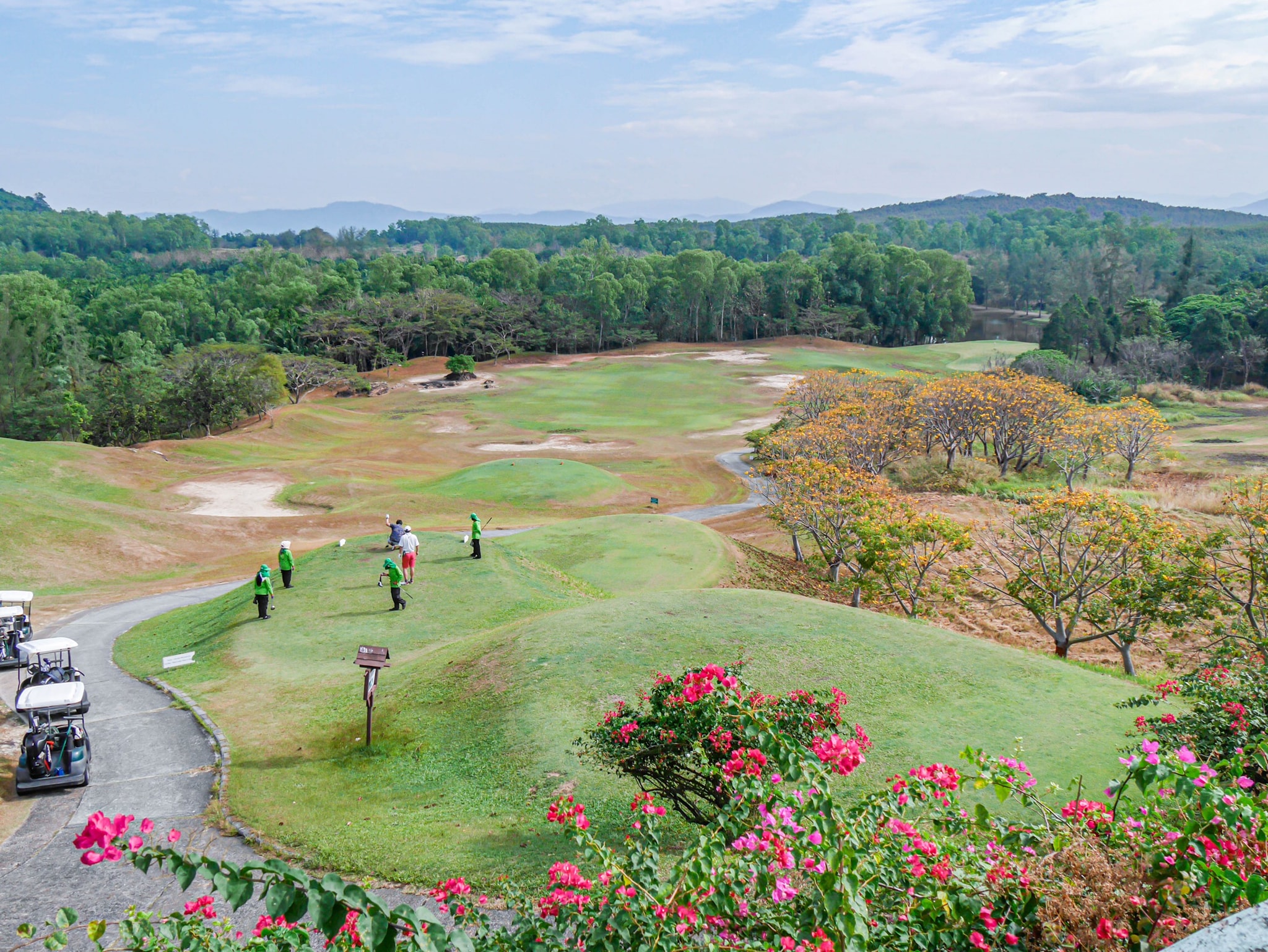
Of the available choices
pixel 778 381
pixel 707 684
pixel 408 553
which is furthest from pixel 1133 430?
pixel 778 381

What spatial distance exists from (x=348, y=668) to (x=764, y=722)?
14.2 meters

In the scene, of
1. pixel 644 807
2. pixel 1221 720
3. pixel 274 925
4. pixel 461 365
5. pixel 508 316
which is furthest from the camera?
pixel 508 316

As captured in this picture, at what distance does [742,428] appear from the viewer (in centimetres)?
7562

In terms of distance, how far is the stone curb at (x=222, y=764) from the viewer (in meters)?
11.9

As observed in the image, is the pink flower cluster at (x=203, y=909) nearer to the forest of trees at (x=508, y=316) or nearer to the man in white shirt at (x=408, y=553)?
the man in white shirt at (x=408, y=553)

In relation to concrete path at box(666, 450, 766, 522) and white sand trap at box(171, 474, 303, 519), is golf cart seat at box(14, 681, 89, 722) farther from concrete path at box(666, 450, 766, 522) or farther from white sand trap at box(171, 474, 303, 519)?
white sand trap at box(171, 474, 303, 519)

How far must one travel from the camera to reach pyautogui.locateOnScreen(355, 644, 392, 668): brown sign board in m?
14.6

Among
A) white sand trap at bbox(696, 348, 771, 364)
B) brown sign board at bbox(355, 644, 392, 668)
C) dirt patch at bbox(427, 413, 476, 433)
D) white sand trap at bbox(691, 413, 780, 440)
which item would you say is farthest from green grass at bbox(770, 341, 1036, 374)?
brown sign board at bbox(355, 644, 392, 668)

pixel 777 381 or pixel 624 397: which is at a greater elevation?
pixel 777 381

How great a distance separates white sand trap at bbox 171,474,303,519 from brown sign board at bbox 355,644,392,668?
31.7 meters

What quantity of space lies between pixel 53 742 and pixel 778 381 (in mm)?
89373

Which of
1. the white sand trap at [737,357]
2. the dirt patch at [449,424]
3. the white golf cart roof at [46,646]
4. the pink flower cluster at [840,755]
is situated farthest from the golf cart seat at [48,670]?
the white sand trap at [737,357]

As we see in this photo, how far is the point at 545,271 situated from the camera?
12912 centimetres

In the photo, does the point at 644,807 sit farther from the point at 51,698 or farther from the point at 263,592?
the point at 263,592
